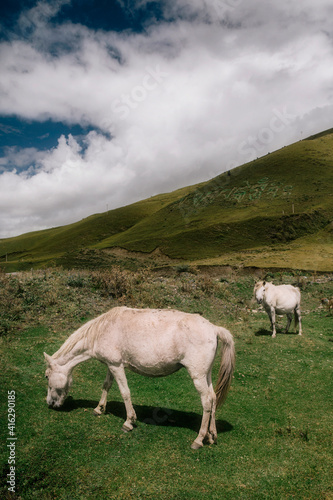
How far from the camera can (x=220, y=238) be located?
58.2 meters

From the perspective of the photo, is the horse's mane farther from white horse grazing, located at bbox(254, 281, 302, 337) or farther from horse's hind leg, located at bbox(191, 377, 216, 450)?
white horse grazing, located at bbox(254, 281, 302, 337)

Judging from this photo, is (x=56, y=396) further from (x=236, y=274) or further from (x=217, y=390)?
(x=236, y=274)

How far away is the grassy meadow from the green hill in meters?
28.5

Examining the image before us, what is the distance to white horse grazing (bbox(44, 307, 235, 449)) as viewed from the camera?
586 cm

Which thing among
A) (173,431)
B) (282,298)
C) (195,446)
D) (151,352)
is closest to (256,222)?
(282,298)

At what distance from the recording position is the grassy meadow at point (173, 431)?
4.81 meters

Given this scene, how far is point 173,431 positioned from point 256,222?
5738cm

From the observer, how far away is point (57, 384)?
21.7 feet

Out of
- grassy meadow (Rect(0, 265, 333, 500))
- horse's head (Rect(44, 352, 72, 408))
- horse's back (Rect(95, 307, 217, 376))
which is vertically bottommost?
grassy meadow (Rect(0, 265, 333, 500))

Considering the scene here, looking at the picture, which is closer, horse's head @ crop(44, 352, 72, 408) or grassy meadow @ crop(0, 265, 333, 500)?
grassy meadow @ crop(0, 265, 333, 500)

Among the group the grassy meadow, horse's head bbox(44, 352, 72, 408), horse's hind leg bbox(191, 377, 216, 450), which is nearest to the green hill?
the grassy meadow

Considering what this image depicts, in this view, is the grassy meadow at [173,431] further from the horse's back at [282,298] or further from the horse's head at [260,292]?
the horse's head at [260,292]

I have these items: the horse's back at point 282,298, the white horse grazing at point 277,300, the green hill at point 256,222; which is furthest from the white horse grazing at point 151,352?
the green hill at point 256,222

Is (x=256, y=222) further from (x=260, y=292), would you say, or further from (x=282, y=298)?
(x=260, y=292)
